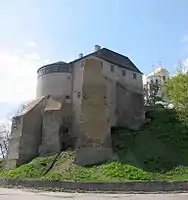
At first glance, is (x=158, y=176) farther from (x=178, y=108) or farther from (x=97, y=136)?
(x=178, y=108)

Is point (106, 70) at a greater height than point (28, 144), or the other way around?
point (106, 70)

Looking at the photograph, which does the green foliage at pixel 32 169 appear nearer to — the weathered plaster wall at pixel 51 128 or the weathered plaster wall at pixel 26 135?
the weathered plaster wall at pixel 51 128

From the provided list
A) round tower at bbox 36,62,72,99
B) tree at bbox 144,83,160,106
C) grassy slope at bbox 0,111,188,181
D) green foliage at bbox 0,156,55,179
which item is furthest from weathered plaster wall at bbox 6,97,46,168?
tree at bbox 144,83,160,106

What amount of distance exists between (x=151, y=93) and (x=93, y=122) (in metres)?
27.7

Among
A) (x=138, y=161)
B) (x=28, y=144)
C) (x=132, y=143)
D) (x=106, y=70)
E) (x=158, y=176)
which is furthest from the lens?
(x=106, y=70)

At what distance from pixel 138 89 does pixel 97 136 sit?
17781mm

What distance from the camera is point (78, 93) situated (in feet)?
167

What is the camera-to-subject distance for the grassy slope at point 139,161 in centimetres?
3580

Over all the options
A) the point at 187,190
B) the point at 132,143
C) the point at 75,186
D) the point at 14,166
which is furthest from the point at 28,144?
the point at 187,190

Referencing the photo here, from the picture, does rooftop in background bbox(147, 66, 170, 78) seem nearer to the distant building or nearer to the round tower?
the distant building

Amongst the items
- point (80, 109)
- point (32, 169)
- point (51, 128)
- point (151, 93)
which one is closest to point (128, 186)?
point (32, 169)

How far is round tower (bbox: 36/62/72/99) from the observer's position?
171ft

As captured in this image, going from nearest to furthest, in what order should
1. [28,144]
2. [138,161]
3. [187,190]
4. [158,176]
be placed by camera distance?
[187,190] < [158,176] < [138,161] < [28,144]

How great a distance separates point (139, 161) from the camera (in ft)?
130
